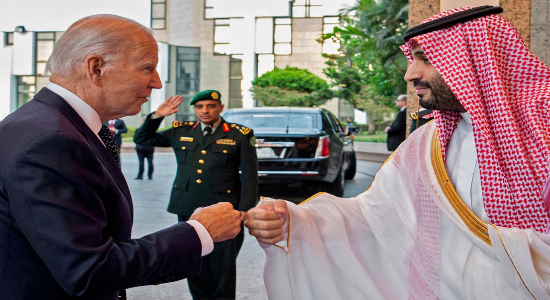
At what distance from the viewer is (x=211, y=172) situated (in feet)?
14.9

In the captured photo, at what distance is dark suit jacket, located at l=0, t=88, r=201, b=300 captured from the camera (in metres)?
1.38

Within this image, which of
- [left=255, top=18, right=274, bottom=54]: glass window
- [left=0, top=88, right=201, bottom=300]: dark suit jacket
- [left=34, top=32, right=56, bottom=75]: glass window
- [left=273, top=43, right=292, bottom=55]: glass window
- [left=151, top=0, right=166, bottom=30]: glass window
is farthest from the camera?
[left=273, top=43, right=292, bottom=55]: glass window

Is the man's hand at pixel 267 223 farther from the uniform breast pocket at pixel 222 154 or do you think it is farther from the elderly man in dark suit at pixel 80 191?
the uniform breast pocket at pixel 222 154

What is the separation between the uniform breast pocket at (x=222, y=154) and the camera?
4.55m

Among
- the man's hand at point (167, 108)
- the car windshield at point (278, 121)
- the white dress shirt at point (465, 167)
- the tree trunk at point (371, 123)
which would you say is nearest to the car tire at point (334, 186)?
the car windshield at point (278, 121)

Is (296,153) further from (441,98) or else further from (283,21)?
(283,21)

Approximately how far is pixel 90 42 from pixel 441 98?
1358 mm

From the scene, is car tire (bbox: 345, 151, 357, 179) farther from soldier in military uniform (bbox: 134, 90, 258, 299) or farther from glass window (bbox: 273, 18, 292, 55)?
glass window (bbox: 273, 18, 292, 55)

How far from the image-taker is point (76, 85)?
5.53ft

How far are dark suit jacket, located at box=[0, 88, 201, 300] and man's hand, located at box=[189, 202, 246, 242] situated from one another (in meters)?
0.18

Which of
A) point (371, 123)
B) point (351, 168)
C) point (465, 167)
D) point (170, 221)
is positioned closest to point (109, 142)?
point (465, 167)

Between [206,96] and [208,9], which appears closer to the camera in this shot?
[206,96]

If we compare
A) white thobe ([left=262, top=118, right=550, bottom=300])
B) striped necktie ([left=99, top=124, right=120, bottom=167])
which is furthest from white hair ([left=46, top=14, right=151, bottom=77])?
white thobe ([left=262, top=118, right=550, bottom=300])

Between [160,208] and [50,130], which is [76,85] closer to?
[50,130]
